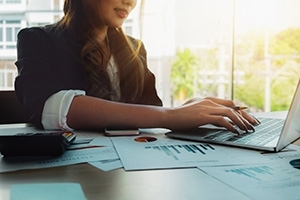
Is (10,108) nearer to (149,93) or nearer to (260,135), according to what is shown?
(149,93)

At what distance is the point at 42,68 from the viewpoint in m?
1.04

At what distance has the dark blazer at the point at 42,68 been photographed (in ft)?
3.21

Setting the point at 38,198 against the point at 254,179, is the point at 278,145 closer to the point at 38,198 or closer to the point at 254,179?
the point at 254,179

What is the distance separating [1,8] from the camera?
3002 millimetres

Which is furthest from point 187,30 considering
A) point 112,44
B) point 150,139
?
point 150,139

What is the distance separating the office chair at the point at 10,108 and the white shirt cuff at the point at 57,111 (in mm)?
360

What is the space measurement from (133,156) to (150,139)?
0.16 metres

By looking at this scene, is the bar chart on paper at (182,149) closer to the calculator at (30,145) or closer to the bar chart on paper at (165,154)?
the bar chart on paper at (165,154)

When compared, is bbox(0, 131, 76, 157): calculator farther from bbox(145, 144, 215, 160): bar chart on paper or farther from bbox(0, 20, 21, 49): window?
bbox(0, 20, 21, 49): window

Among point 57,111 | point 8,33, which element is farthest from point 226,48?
point 57,111

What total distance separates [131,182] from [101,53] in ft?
2.84

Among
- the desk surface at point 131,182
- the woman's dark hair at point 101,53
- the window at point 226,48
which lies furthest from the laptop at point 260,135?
the window at point 226,48

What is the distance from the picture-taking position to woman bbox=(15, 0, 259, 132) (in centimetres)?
92

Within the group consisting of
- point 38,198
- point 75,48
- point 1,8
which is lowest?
point 38,198
